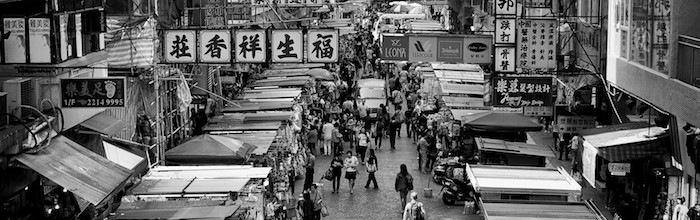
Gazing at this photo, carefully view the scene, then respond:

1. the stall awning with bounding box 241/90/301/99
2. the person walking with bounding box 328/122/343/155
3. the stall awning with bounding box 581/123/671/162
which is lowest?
the person walking with bounding box 328/122/343/155

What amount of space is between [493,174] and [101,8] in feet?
26.8

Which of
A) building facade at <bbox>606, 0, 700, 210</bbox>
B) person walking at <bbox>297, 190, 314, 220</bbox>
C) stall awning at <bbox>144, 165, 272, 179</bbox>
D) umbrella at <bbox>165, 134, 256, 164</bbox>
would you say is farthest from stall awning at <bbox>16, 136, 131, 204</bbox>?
building facade at <bbox>606, 0, 700, 210</bbox>

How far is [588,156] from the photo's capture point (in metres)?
22.0

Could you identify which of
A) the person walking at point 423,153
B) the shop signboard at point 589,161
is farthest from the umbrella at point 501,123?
the shop signboard at point 589,161

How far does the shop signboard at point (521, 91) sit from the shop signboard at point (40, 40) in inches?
403

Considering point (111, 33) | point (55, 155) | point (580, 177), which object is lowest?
point (580, 177)

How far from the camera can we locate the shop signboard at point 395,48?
25328 millimetres

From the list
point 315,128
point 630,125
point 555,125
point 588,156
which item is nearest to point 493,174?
point 588,156

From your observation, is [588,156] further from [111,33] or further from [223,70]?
[223,70]

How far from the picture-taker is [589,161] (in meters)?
22.0

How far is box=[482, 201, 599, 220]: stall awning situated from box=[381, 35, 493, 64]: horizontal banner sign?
31.2 feet

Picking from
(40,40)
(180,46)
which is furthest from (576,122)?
(40,40)

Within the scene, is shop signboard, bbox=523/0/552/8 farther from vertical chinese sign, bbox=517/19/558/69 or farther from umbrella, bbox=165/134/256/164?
umbrella, bbox=165/134/256/164

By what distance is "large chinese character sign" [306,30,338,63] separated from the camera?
23.8 meters
